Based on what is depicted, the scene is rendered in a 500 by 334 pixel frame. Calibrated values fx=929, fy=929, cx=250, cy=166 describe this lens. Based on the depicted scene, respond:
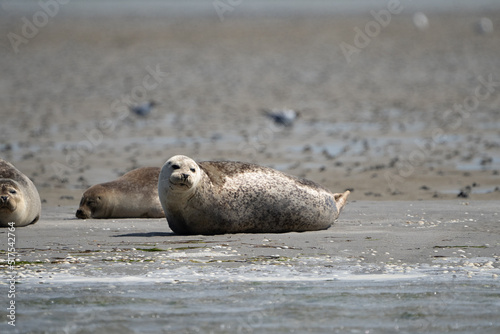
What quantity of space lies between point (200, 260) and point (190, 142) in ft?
34.1

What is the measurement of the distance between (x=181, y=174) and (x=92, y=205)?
6.57ft

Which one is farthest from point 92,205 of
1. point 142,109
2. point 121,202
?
point 142,109

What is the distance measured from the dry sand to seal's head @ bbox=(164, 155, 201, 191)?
0.42 m

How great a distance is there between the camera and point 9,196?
7883 mm

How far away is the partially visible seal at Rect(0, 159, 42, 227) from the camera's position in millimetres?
7855

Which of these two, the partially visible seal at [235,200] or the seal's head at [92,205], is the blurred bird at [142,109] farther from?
the partially visible seal at [235,200]

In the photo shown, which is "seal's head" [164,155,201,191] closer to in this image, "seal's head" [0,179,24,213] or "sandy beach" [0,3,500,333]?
"sandy beach" [0,3,500,333]

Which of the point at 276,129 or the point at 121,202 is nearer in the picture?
the point at 121,202

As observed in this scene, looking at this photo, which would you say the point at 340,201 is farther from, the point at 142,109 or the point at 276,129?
the point at 142,109

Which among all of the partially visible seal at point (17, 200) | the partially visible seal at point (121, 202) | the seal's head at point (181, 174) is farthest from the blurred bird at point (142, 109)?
the seal's head at point (181, 174)

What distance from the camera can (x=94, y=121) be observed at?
20.8 metres

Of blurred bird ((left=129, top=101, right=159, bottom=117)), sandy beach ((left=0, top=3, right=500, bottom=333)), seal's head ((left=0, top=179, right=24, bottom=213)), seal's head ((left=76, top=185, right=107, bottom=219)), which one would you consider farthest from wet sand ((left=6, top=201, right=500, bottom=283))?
blurred bird ((left=129, top=101, right=159, bottom=117))

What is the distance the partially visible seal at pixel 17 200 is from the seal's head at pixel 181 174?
1360 mm

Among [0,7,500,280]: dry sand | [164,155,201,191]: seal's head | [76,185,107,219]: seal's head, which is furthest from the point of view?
[76,185,107,219]: seal's head
